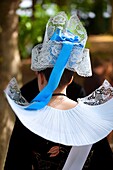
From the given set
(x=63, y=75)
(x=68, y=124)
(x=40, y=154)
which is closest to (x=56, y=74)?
(x=63, y=75)

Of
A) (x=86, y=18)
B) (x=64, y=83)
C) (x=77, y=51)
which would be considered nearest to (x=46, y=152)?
(x=64, y=83)

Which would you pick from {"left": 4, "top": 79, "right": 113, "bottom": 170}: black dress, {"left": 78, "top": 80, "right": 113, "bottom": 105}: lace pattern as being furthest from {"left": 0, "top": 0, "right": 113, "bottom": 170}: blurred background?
{"left": 78, "top": 80, "right": 113, "bottom": 105}: lace pattern

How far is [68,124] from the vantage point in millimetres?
2424

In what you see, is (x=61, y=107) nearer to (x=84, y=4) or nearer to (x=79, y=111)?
(x=79, y=111)

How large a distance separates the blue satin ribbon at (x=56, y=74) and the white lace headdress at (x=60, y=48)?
28 millimetres

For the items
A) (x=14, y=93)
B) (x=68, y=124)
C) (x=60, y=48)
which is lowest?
(x=68, y=124)

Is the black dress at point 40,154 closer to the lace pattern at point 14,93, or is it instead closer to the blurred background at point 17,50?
the lace pattern at point 14,93

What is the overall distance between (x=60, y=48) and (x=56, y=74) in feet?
0.53

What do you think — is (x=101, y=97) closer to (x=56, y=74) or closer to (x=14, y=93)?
(x=56, y=74)

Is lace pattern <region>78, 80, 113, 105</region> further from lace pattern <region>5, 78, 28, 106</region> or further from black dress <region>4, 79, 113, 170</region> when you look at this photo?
lace pattern <region>5, 78, 28, 106</region>

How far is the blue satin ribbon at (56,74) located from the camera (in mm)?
2426

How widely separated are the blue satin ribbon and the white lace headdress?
1.1 inches

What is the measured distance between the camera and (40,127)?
2379 mm

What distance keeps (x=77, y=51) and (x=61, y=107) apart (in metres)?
0.31
